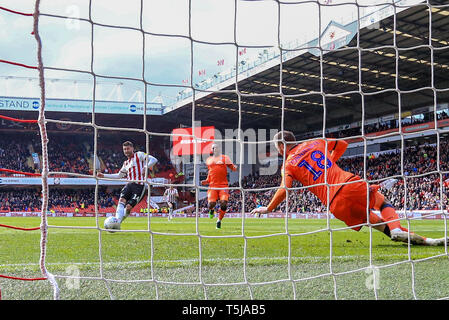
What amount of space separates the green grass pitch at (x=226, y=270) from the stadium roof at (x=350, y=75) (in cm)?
780

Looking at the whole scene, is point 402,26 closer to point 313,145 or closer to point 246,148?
point 313,145

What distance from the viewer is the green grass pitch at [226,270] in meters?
3.08

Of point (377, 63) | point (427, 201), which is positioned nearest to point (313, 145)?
point (427, 201)

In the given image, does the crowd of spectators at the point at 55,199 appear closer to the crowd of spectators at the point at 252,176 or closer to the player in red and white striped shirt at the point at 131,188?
the crowd of spectators at the point at 252,176

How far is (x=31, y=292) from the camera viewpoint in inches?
119

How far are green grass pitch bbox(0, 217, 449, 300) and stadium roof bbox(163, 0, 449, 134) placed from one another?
25.6ft

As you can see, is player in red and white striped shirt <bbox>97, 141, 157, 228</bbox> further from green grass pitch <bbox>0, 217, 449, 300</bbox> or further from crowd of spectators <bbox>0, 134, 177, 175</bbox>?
crowd of spectators <bbox>0, 134, 177, 175</bbox>

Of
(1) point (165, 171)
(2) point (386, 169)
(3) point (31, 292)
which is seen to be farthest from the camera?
(1) point (165, 171)

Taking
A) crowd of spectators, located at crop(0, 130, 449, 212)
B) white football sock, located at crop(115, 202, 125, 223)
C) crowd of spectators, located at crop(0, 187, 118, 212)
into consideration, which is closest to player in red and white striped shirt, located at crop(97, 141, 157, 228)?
white football sock, located at crop(115, 202, 125, 223)

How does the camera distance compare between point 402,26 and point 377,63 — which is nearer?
point 402,26

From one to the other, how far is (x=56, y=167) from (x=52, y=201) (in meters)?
2.68

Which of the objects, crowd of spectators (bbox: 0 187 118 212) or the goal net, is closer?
the goal net

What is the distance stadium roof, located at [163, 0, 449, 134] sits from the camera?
15154 millimetres

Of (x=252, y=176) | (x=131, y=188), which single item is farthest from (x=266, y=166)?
(x=131, y=188)
